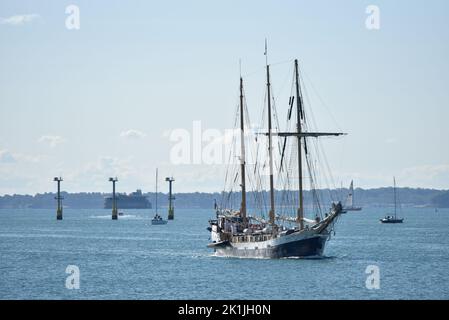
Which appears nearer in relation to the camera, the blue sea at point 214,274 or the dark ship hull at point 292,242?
the blue sea at point 214,274

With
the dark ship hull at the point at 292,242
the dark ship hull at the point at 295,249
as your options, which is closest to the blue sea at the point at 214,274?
the dark ship hull at the point at 295,249

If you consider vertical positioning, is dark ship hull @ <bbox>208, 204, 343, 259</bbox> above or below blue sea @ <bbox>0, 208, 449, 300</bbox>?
above

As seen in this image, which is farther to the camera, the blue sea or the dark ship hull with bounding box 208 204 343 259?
the dark ship hull with bounding box 208 204 343 259

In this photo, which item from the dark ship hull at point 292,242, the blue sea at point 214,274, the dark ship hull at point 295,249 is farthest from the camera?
the dark ship hull at point 295,249

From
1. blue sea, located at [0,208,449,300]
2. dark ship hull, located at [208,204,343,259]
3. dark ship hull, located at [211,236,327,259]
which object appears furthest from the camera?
dark ship hull, located at [211,236,327,259]

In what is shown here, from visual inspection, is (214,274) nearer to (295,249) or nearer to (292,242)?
(292,242)

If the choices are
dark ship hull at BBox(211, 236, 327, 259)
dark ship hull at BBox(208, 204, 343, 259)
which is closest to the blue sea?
dark ship hull at BBox(211, 236, 327, 259)

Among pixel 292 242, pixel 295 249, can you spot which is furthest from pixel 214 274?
pixel 295 249

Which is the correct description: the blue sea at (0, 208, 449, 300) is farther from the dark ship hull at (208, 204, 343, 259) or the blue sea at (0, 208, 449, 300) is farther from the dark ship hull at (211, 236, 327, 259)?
the dark ship hull at (208, 204, 343, 259)

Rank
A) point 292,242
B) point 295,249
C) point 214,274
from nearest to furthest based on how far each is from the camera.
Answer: point 214,274 → point 292,242 → point 295,249

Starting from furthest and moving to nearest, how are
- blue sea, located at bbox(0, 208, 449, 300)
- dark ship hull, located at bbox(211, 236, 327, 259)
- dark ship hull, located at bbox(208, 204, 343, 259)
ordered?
dark ship hull, located at bbox(211, 236, 327, 259)
dark ship hull, located at bbox(208, 204, 343, 259)
blue sea, located at bbox(0, 208, 449, 300)

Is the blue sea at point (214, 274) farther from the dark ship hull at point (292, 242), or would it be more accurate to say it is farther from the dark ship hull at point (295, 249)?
the dark ship hull at point (292, 242)
